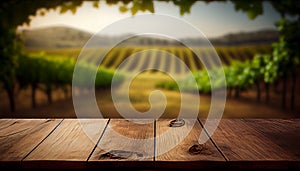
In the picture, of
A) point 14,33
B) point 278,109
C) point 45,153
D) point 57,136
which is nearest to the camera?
point 45,153

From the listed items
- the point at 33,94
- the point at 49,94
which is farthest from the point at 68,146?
the point at 49,94

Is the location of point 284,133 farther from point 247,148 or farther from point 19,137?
point 19,137

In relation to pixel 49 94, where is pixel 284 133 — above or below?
above

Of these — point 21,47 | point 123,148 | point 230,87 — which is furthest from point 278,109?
point 123,148

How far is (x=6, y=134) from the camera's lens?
1778mm

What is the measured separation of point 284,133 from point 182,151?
62cm

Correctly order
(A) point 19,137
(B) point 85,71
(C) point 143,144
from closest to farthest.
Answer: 1. (C) point 143,144
2. (A) point 19,137
3. (B) point 85,71

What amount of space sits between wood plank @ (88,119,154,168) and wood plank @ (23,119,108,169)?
0.04m

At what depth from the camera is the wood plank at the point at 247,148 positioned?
132 cm

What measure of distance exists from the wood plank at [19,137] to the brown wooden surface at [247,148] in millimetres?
798

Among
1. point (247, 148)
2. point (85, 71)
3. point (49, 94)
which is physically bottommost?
point (49, 94)

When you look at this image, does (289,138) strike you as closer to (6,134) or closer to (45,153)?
(45,153)

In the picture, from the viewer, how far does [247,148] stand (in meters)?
1.50
